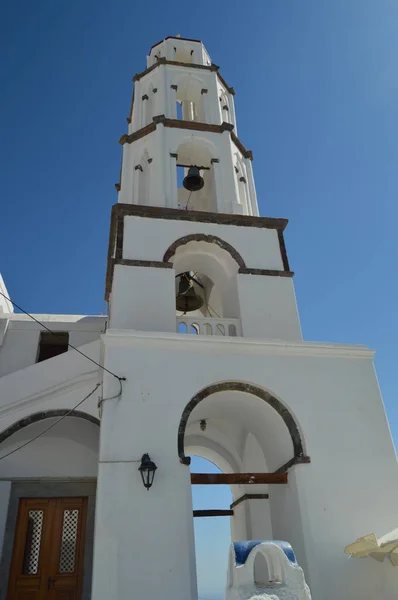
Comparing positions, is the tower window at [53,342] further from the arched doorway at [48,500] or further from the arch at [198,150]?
the arch at [198,150]

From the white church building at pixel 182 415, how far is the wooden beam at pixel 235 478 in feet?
0.07

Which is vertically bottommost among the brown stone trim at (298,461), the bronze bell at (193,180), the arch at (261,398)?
the brown stone trim at (298,461)

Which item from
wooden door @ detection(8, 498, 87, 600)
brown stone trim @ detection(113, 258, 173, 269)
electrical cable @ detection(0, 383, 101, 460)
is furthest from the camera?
brown stone trim @ detection(113, 258, 173, 269)

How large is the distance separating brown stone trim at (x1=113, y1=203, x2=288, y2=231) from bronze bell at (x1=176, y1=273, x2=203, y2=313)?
1.84 metres

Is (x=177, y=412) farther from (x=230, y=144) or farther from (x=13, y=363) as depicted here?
(x=230, y=144)

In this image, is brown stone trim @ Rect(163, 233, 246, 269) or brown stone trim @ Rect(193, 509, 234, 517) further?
brown stone trim @ Rect(163, 233, 246, 269)

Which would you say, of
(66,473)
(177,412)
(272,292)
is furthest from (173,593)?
(272,292)

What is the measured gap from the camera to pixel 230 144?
1241cm

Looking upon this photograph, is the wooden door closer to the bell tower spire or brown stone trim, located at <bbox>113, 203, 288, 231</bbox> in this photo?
brown stone trim, located at <bbox>113, 203, 288, 231</bbox>

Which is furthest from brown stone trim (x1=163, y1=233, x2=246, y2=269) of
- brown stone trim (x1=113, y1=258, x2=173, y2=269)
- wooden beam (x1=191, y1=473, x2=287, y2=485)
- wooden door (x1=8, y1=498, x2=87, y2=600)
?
wooden door (x1=8, y1=498, x2=87, y2=600)

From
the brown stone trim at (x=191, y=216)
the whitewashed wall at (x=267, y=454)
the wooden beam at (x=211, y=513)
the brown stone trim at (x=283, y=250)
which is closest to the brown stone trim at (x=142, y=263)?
the brown stone trim at (x=191, y=216)

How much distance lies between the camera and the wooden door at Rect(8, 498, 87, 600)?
→ 350 inches

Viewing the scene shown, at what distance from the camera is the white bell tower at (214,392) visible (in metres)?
6.61

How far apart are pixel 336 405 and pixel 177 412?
280 centimetres
